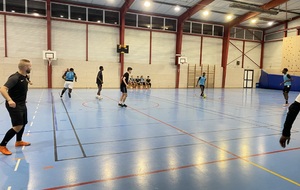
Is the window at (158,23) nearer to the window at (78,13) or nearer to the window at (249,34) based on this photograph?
the window at (78,13)

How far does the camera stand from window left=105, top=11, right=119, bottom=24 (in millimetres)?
24328

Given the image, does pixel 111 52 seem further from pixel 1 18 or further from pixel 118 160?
pixel 118 160

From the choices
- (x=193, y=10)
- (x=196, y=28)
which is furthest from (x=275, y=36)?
(x=193, y=10)

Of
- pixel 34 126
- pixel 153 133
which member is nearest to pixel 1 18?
pixel 34 126

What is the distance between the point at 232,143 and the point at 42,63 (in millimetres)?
21159

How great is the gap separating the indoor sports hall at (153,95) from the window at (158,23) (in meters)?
0.12

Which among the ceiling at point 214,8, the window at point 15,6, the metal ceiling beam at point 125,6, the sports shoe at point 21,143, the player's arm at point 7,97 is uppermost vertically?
the ceiling at point 214,8

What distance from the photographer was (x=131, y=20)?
999 inches

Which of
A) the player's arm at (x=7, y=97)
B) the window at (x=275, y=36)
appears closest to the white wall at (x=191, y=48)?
the window at (x=275, y=36)

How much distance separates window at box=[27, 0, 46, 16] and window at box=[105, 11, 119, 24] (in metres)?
5.98

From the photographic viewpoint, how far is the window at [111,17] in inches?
958

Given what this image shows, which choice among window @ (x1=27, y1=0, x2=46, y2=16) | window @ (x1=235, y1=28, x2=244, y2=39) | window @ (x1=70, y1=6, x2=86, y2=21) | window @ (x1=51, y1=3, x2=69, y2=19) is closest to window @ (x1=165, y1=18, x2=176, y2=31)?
window @ (x1=235, y1=28, x2=244, y2=39)

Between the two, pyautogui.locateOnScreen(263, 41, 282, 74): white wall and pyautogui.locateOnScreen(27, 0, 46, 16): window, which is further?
pyautogui.locateOnScreen(263, 41, 282, 74): white wall

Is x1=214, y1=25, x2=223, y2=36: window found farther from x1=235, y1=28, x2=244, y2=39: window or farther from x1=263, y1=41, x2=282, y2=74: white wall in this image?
x1=263, y1=41, x2=282, y2=74: white wall
